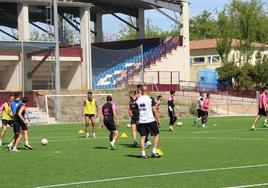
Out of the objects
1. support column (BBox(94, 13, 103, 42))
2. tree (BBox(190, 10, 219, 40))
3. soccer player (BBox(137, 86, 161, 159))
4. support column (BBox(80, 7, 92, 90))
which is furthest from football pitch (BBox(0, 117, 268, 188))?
tree (BBox(190, 10, 219, 40))

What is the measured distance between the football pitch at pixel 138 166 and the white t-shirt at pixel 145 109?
1.03 m

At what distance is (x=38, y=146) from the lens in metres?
22.6

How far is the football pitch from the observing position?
1255 centimetres

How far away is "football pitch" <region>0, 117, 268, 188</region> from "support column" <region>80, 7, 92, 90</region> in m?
36.5

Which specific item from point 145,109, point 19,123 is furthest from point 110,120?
point 145,109

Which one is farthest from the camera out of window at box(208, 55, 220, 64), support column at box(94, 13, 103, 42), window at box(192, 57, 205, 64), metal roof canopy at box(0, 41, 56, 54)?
window at box(192, 57, 205, 64)

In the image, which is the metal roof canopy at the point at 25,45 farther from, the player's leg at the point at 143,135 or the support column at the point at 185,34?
the player's leg at the point at 143,135

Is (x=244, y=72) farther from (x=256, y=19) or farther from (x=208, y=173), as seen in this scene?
(x=208, y=173)

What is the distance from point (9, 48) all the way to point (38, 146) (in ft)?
100

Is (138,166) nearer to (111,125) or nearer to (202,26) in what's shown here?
(111,125)

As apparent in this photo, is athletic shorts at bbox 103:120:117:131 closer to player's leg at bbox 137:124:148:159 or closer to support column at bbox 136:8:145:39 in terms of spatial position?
player's leg at bbox 137:124:148:159

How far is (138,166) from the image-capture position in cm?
1514

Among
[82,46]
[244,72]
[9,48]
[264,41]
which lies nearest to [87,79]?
[82,46]

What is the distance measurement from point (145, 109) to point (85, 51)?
4332cm
